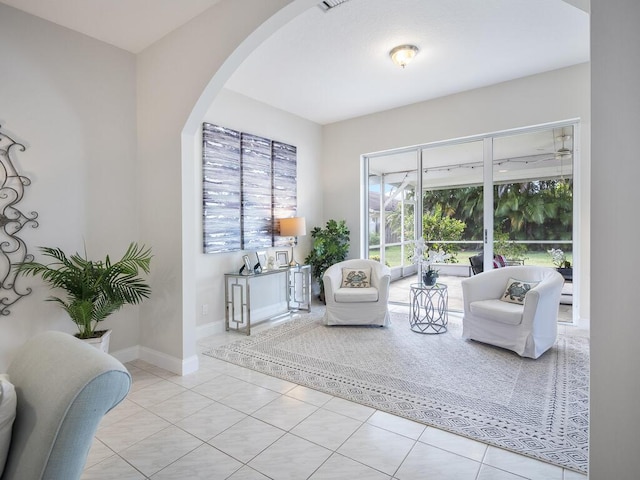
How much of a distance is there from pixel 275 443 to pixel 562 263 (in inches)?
159

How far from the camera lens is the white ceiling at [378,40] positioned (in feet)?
9.08

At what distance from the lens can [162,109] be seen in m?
3.12

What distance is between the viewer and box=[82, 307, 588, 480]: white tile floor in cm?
179

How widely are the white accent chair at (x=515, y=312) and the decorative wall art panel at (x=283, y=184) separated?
2604mm

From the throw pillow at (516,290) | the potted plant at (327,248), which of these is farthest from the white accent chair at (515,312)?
the potted plant at (327,248)

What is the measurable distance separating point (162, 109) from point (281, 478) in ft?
9.80

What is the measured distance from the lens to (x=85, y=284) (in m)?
2.67

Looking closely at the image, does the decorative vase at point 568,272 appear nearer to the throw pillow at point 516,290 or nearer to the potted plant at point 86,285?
the throw pillow at point 516,290

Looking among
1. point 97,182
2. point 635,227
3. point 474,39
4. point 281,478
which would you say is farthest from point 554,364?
point 97,182

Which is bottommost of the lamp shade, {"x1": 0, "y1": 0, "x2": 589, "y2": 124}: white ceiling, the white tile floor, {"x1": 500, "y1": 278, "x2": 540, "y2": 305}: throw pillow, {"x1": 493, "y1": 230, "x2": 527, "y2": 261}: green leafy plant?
the white tile floor

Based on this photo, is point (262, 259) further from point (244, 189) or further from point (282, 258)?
point (244, 189)

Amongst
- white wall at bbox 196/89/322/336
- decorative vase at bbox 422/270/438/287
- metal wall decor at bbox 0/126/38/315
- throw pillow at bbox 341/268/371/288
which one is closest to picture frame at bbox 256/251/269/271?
white wall at bbox 196/89/322/336

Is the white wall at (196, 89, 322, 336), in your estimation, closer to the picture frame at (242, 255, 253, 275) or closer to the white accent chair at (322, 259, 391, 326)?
the picture frame at (242, 255, 253, 275)

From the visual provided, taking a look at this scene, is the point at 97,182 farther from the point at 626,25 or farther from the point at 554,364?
the point at 554,364
